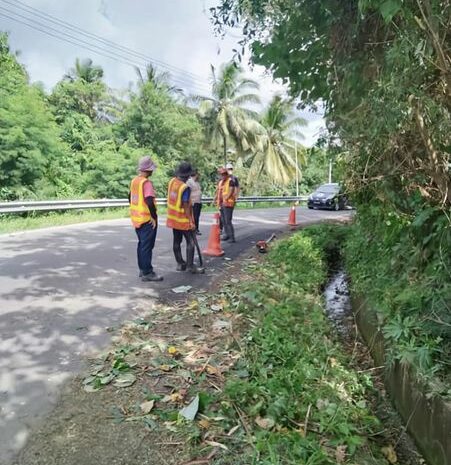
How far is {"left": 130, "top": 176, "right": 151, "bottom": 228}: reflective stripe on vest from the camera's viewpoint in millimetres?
A: 5980

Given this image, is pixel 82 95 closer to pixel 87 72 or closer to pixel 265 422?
pixel 87 72

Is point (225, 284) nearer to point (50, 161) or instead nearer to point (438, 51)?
point (438, 51)

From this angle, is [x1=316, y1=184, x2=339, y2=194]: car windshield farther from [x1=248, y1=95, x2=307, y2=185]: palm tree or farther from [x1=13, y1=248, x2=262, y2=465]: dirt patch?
[x1=13, y1=248, x2=262, y2=465]: dirt patch

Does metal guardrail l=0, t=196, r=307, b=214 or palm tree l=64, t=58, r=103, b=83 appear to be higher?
palm tree l=64, t=58, r=103, b=83

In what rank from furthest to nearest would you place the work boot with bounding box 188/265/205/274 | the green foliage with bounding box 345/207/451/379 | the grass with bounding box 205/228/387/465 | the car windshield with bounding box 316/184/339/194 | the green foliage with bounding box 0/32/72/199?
the car windshield with bounding box 316/184/339/194 < the green foliage with bounding box 0/32/72/199 < the work boot with bounding box 188/265/205/274 < the green foliage with bounding box 345/207/451/379 < the grass with bounding box 205/228/387/465

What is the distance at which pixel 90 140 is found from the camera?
22.9 metres

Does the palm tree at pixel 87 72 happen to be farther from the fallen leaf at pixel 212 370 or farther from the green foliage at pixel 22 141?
the fallen leaf at pixel 212 370

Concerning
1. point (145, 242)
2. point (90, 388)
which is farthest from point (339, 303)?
point (90, 388)

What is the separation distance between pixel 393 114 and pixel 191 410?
9.96ft

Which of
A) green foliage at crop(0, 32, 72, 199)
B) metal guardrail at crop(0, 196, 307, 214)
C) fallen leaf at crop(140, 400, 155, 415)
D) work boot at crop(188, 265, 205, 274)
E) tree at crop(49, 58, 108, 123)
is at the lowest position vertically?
fallen leaf at crop(140, 400, 155, 415)

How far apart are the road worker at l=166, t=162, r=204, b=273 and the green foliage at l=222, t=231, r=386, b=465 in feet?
4.35

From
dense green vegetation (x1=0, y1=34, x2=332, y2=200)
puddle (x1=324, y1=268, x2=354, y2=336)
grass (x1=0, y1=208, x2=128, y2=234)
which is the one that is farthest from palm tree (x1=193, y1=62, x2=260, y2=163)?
puddle (x1=324, y1=268, x2=354, y2=336)

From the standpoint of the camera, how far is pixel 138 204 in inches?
239

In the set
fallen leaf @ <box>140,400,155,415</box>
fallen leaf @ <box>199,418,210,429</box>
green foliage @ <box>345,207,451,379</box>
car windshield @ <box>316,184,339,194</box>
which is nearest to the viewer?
fallen leaf @ <box>199,418,210,429</box>
